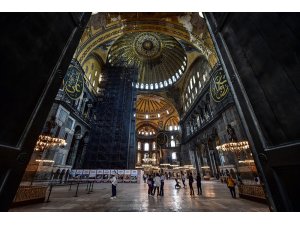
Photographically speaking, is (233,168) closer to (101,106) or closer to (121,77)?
(101,106)

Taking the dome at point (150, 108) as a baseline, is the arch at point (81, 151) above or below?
below

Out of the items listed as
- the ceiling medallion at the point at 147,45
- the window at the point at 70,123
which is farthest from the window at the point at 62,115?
the ceiling medallion at the point at 147,45

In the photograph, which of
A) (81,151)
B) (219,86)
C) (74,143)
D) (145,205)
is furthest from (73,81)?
(219,86)

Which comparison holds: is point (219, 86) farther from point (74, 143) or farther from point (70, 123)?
point (74, 143)

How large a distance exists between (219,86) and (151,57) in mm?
23155

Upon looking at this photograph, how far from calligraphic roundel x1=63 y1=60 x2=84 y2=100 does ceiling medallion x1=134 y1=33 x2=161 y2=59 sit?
17.8 m

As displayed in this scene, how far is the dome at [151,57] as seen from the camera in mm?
28000

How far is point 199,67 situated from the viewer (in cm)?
Result: 2294

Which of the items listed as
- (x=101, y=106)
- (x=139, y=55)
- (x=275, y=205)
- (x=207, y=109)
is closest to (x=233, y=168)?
(x=207, y=109)

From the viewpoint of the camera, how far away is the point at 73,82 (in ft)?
46.0

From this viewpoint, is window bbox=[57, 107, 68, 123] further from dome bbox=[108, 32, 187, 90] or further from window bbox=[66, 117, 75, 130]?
dome bbox=[108, 32, 187, 90]

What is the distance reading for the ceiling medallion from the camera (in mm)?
28398

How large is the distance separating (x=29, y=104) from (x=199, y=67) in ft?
80.5

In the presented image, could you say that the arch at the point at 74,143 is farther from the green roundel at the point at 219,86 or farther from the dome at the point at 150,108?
the dome at the point at 150,108
